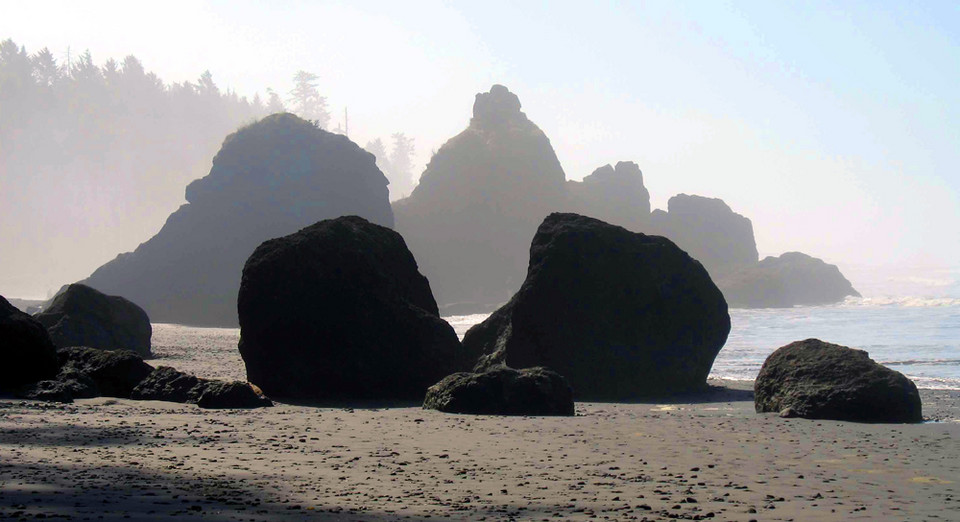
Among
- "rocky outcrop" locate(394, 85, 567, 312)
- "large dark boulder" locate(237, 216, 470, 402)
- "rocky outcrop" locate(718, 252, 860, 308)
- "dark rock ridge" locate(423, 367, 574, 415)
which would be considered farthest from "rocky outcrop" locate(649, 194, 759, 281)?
"dark rock ridge" locate(423, 367, 574, 415)

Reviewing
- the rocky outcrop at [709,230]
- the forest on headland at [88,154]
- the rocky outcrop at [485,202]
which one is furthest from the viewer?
the forest on headland at [88,154]

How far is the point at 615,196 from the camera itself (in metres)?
90.1

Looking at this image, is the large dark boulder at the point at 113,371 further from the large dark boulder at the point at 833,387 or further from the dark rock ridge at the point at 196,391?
the large dark boulder at the point at 833,387

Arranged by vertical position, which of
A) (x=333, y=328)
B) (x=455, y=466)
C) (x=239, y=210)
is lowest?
(x=455, y=466)

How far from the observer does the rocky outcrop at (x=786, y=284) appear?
6988 cm

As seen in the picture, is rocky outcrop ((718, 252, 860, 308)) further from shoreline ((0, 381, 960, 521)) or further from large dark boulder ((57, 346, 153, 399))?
shoreline ((0, 381, 960, 521))

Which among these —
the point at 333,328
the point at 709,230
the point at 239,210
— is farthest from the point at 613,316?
the point at 709,230

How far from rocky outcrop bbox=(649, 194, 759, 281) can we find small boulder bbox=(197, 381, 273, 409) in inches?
3027

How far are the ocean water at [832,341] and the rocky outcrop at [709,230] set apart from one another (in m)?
36.5

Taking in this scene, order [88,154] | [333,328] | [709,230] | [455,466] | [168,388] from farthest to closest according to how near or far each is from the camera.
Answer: [88,154] < [709,230] < [333,328] < [168,388] < [455,466]

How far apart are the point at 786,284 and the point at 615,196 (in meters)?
22.6

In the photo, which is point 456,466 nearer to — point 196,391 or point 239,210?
point 196,391

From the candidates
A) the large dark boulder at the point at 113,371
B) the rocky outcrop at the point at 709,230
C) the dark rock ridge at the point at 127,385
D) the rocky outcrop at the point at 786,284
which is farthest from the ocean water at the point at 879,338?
the rocky outcrop at the point at 709,230

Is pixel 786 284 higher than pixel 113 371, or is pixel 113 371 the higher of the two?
pixel 786 284
